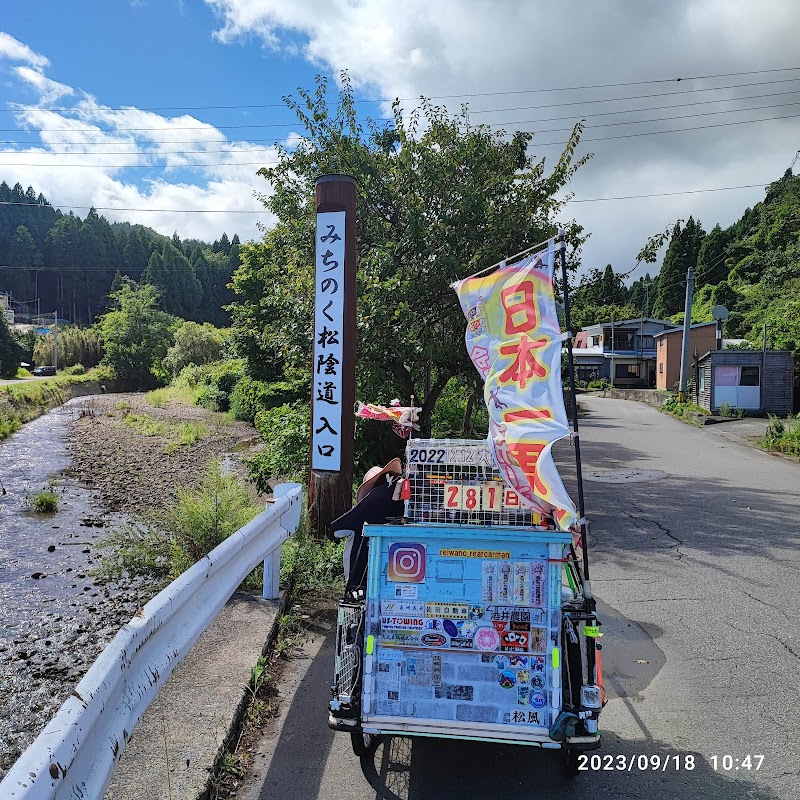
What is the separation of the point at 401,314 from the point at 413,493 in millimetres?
5226

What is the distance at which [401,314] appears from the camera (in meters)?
8.55

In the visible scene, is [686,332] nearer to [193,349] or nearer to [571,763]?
[571,763]

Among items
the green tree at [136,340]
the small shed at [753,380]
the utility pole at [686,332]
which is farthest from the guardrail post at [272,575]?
the green tree at [136,340]

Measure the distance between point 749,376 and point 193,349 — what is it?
132ft

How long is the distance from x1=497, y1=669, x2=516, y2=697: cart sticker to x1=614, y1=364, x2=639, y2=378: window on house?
2325 inches

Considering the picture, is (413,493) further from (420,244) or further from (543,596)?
(420,244)

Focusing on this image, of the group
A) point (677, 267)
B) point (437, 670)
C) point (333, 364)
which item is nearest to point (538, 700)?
point (437, 670)

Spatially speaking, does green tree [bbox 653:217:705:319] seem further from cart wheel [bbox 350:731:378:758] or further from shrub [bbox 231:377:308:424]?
cart wheel [bbox 350:731:378:758]

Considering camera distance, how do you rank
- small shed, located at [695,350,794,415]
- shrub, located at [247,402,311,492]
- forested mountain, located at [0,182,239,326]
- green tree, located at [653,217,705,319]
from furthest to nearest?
1. forested mountain, located at [0,182,239,326]
2. green tree, located at [653,217,705,319]
3. small shed, located at [695,350,794,415]
4. shrub, located at [247,402,311,492]

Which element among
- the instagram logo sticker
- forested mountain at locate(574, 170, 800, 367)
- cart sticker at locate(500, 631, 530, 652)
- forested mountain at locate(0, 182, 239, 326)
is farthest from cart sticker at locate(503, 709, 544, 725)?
forested mountain at locate(0, 182, 239, 326)

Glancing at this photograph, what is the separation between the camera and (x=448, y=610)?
305cm

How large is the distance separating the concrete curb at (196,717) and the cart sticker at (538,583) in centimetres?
167

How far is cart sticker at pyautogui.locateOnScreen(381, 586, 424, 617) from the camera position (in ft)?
10.1

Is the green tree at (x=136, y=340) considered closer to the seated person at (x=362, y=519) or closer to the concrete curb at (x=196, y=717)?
the concrete curb at (x=196, y=717)
